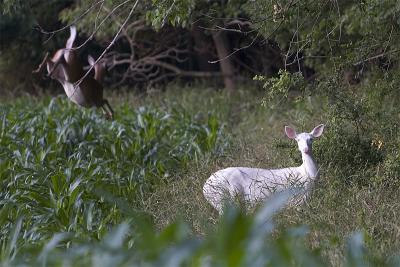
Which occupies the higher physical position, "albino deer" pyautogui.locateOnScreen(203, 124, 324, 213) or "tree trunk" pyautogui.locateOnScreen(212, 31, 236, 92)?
"albino deer" pyautogui.locateOnScreen(203, 124, 324, 213)

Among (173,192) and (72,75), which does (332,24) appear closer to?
(173,192)

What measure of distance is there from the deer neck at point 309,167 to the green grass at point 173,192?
0.41 feet

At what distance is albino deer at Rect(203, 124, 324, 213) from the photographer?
8.84 meters

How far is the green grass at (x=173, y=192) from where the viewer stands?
4.74m

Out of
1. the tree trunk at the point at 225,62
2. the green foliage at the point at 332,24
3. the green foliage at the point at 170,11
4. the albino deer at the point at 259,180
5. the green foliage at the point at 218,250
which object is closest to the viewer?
the green foliage at the point at 218,250

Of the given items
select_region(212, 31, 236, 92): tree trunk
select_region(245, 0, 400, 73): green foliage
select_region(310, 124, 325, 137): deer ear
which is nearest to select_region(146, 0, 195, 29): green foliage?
select_region(245, 0, 400, 73): green foliage

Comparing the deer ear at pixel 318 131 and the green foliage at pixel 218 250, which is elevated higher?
the green foliage at pixel 218 250

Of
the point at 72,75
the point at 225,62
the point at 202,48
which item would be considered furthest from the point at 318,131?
the point at 202,48

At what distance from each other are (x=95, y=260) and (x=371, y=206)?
3883mm

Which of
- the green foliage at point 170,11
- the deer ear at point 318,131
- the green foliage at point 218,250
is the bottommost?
the deer ear at point 318,131

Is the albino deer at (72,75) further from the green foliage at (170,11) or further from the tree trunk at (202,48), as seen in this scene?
the tree trunk at (202,48)

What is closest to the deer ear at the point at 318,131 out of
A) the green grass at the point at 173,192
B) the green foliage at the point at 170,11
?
the green grass at the point at 173,192

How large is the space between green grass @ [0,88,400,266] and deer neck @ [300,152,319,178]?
13cm

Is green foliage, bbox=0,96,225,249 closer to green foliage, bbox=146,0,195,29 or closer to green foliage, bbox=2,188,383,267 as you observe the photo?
green foliage, bbox=146,0,195,29
